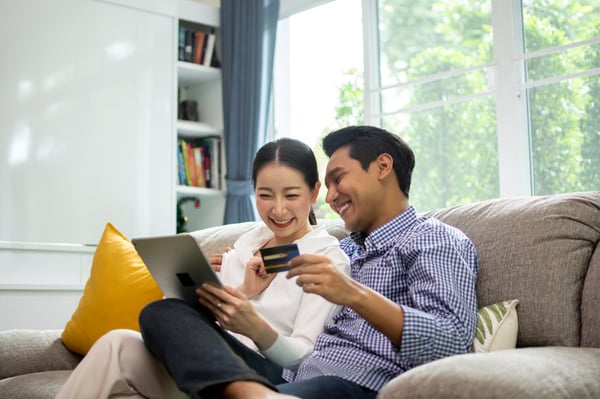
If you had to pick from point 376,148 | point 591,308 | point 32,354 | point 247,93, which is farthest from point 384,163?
Answer: point 247,93

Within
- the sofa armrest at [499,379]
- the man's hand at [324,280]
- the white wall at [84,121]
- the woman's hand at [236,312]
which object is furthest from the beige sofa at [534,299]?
the white wall at [84,121]

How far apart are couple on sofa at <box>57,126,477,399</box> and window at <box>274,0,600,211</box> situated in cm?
151

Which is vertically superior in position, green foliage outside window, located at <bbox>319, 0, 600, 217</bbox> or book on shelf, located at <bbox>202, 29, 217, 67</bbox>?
book on shelf, located at <bbox>202, 29, 217, 67</bbox>

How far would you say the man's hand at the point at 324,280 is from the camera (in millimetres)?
1521

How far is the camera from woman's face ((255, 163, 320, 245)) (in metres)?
2.07

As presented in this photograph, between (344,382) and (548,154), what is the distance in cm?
205

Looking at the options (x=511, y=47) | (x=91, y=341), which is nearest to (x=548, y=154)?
(x=511, y=47)

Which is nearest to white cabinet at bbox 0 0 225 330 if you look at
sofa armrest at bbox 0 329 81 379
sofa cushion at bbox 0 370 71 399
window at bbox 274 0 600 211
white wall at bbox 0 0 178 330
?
white wall at bbox 0 0 178 330

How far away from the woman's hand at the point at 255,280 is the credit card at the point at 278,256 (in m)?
0.39

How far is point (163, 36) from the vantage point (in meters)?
4.22

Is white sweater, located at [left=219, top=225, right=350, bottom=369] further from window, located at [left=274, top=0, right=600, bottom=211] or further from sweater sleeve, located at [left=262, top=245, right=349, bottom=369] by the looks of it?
window, located at [left=274, top=0, right=600, bottom=211]

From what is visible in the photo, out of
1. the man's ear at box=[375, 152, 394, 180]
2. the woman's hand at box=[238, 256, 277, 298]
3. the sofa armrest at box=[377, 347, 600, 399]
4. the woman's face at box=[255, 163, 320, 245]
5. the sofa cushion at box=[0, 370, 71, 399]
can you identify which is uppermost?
the man's ear at box=[375, 152, 394, 180]

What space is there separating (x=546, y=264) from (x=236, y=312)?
0.67 metres

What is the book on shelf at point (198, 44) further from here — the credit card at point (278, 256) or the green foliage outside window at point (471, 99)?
the credit card at point (278, 256)
